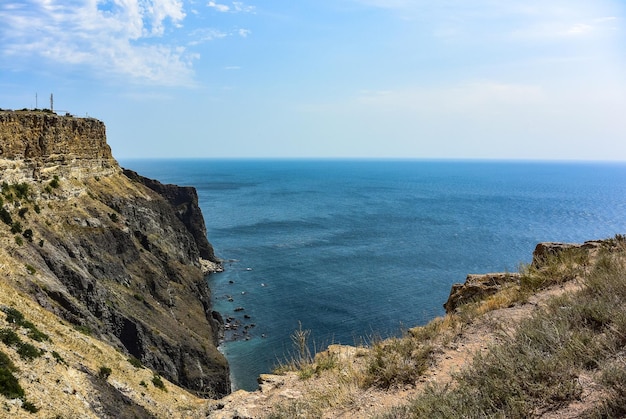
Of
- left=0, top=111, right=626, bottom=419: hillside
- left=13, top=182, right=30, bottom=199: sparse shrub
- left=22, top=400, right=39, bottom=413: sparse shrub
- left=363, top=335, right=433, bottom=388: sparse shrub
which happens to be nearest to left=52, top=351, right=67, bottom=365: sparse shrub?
left=0, top=111, right=626, bottom=419: hillside

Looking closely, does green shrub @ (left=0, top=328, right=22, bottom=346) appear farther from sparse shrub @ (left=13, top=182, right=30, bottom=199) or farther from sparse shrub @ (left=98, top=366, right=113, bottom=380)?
sparse shrub @ (left=13, top=182, right=30, bottom=199)

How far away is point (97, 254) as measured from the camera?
156 feet

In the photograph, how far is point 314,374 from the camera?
1174 centimetres

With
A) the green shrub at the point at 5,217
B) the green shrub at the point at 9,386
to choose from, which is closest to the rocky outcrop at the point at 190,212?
the green shrub at the point at 5,217

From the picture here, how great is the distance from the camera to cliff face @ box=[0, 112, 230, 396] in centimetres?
3597

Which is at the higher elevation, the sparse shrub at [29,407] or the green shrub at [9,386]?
the green shrub at [9,386]

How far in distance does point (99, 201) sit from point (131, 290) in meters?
16.2

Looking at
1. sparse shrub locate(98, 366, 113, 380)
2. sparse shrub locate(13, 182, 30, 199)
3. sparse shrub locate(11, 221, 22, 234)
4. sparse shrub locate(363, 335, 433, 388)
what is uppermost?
sparse shrub locate(13, 182, 30, 199)

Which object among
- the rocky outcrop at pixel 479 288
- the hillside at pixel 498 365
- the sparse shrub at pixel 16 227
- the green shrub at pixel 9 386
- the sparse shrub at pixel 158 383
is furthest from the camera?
the sparse shrub at pixel 16 227

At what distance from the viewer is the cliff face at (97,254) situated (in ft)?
118

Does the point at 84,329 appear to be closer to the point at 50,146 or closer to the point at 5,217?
the point at 5,217

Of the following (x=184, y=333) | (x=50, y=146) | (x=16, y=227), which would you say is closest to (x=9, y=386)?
(x=16, y=227)

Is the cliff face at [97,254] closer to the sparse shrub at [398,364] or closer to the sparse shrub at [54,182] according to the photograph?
the sparse shrub at [54,182]

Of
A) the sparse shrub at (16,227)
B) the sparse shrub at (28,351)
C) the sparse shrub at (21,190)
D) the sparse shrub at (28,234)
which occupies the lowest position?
the sparse shrub at (28,351)
